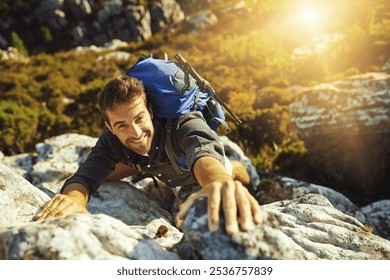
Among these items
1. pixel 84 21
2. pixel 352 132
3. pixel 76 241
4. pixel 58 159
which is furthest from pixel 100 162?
pixel 84 21

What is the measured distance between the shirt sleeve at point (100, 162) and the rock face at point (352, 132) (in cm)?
447

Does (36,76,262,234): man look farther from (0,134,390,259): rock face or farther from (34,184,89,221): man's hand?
(0,134,390,259): rock face

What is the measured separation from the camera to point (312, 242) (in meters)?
2.79

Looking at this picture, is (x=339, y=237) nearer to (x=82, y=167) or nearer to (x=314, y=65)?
(x=82, y=167)

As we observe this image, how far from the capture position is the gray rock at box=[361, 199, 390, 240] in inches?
172

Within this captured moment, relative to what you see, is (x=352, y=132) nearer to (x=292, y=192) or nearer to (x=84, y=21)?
(x=292, y=192)

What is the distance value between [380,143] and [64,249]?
6249mm

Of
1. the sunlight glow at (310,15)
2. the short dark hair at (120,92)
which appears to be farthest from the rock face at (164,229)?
the sunlight glow at (310,15)

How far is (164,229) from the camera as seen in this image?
2910 mm

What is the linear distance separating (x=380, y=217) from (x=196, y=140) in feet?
12.3

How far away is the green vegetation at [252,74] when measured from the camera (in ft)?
25.3

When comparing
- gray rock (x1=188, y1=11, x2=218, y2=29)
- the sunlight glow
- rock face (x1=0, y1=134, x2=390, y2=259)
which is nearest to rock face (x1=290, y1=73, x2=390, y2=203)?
rock face (x1=0, y1=134, x2=390, y2=259)

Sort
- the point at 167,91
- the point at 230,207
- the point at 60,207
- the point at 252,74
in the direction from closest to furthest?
the point at 230,207, the point at 60,207, the point at 167,91, the point at 252,74
